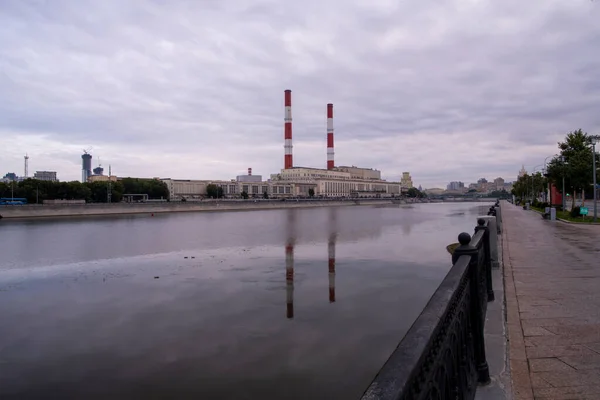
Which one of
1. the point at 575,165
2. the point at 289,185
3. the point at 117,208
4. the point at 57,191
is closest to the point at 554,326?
the point at 575,165

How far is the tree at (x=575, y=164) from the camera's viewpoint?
31047 millimetres

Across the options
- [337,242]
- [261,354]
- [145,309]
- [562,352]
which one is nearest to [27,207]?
[337,242]

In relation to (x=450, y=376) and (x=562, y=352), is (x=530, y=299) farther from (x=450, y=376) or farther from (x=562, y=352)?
(x=450, y=376)

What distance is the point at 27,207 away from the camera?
2482 inches

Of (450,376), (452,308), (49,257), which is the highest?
(452,308)

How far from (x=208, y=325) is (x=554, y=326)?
601 centimetres

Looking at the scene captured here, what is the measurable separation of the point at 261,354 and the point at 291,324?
5.14 ft

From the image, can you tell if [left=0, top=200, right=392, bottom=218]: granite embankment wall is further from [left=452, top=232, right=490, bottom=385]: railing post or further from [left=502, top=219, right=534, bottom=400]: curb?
[left=452, top=232, right=490, bottom=385]: railing post

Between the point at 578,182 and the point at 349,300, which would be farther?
the point at 578,182

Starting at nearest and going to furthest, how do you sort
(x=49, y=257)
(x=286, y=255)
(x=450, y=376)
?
(x=450, y=376)
(x=286, y=255)
(x=49, y=257)

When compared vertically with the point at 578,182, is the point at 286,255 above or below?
below

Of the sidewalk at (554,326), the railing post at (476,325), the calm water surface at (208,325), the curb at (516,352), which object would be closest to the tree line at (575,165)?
the calm water surface at (208,325)

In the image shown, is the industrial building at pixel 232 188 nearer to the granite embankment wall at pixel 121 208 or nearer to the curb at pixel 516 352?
the granite embankment wall at pixel 121 208

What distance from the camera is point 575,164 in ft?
103
